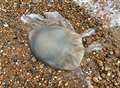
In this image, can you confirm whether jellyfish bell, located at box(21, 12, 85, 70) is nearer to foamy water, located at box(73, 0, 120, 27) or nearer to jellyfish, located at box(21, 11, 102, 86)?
jellyfish, located at box(21, 11, 102, 86)

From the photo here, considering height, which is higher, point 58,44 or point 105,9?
point 105,9

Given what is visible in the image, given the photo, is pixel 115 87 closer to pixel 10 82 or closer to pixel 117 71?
pixel 117 71

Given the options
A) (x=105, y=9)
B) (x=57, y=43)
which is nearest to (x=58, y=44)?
(x=57, y=43)

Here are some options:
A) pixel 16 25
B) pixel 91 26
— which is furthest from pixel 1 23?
pixel 91 26

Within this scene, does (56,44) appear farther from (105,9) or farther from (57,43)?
(105,9)

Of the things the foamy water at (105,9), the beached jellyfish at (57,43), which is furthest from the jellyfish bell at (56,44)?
the foamy water at (105,9)

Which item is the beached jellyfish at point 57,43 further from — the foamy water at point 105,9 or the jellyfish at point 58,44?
the foamy water at point 105,9

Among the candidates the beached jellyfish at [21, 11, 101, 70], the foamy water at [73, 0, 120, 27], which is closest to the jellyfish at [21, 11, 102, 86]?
the beached jellyfish at [21, 11, 101, 70]

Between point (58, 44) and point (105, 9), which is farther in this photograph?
point (105, 9)
